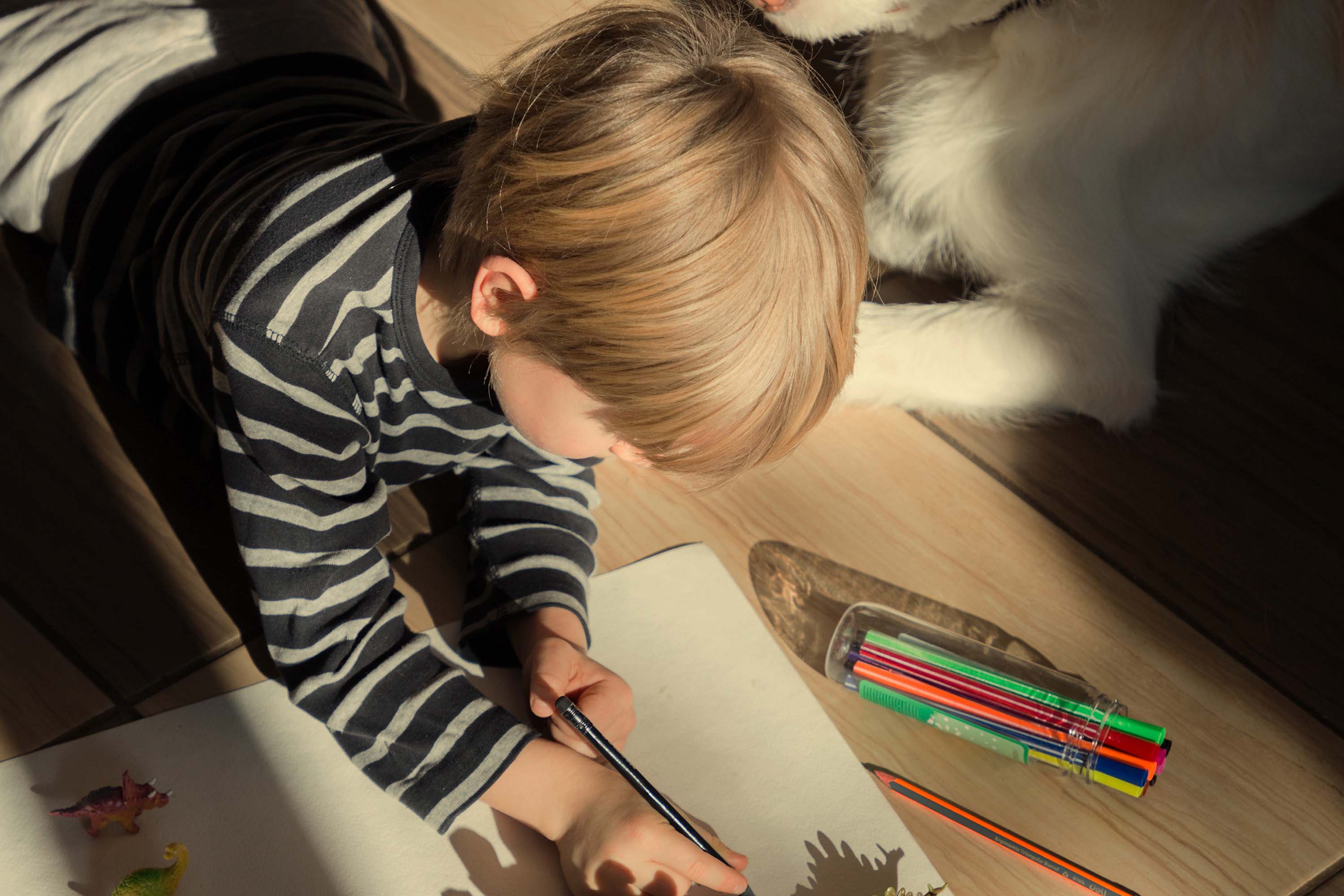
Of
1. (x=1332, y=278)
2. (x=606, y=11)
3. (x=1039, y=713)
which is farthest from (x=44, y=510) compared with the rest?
(x=1332, y=278)

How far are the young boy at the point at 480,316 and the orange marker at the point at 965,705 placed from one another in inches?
4.9

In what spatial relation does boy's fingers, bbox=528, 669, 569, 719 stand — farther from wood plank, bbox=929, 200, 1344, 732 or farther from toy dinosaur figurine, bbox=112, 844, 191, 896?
wood plank, bbox=929, 200, 1344, 732

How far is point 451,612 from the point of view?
0.54m

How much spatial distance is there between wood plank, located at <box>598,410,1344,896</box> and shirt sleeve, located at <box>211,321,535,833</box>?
100 mm

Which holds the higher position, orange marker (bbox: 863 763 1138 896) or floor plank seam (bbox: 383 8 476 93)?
floor plank seam (bbox: 383 8 476 93)

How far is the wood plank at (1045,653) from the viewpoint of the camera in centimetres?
50

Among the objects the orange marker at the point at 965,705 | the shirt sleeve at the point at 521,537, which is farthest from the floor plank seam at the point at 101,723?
the orange marker at the point at 965,705

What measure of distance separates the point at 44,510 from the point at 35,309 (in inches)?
6.0

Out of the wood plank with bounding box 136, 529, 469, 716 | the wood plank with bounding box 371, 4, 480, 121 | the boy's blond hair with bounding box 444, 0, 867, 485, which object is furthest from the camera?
the wood plank with bounding box 371, 4, 480, 121

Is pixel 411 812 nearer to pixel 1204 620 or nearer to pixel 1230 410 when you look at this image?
pixel 1204 620

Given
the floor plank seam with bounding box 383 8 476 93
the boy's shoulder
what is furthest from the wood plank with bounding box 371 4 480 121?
the boy's shoulder

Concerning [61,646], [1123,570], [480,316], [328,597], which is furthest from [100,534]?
[1123,570]

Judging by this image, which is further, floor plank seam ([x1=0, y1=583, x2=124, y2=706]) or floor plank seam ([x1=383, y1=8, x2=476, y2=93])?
floor plank seam ([x1=383, y1=8, x2=476, y2=93])

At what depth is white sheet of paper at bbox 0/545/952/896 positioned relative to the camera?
0.44m
